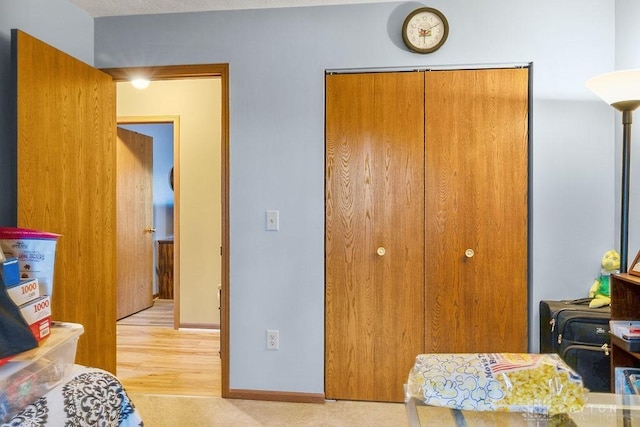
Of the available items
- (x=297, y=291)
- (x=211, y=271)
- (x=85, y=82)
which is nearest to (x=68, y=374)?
(x=297, y=291)

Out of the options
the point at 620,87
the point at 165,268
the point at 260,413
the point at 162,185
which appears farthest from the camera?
the point at 162,185

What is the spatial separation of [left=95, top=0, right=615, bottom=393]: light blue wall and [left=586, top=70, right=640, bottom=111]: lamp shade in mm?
479

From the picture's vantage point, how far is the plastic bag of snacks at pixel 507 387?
0.88m

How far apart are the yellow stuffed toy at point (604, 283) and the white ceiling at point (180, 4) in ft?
6.13

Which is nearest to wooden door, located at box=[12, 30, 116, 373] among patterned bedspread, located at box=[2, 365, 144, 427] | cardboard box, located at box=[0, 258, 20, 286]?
cardboard box, located at box=[0, 258, 20, 286]

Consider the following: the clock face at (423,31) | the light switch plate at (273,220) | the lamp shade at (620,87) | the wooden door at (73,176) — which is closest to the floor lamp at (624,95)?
the lamp shade at (620,87)

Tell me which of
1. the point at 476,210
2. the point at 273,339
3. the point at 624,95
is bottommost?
the point at 273,339

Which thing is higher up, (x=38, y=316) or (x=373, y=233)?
(x=373, y=233)

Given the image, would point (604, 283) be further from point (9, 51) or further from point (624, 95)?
point (9, 51)

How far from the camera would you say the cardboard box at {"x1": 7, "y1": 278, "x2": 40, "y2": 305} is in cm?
138

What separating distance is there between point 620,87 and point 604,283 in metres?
1.02

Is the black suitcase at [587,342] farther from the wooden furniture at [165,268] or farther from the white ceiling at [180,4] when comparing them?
the wooden furniture at [165,268]

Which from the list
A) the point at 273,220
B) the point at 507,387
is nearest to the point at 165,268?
the point at 273,220

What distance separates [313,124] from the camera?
2498 mm
